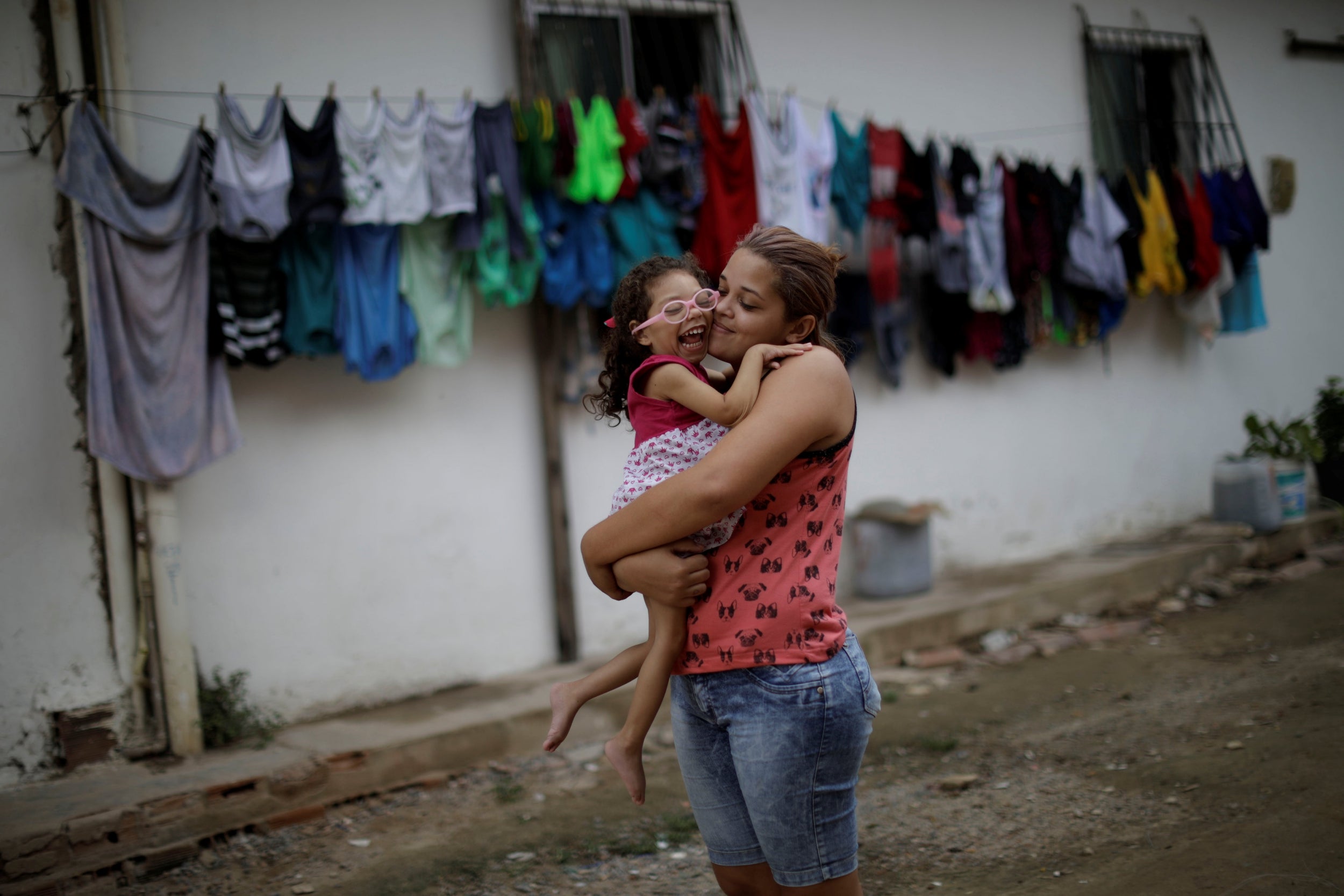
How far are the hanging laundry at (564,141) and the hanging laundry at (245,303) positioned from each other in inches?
54.1

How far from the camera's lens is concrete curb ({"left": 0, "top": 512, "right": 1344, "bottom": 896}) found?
3680mm

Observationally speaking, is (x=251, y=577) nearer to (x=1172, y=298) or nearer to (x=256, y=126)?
(x=256, y=126)

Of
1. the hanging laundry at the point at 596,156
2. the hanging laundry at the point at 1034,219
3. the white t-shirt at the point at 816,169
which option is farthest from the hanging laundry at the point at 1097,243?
the hanging laundry at the point at 596,156

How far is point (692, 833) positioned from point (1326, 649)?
3.67 m

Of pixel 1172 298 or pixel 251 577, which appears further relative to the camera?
pixel 1172 298

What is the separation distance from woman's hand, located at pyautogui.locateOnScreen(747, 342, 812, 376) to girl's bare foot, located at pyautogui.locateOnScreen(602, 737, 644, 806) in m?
0.84

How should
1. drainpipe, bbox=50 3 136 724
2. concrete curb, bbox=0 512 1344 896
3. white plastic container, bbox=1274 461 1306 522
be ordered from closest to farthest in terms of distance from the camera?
concrete curb, bbox=0 512 1344 896
drainpipe, bbox=50 3 136 724
white plastic container, bbox=1274 461 1306 522

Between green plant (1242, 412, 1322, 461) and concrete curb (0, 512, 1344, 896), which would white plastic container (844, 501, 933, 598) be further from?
green plant (1242, 412, 1322, 461)

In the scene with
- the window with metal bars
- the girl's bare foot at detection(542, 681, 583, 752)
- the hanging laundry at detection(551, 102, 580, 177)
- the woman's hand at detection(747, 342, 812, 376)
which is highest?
the window with metal bars

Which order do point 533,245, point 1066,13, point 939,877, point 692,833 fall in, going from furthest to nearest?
point 1066,13
point 533,245
point 692,833
point 939,877

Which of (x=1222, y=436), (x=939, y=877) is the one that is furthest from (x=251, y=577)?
(x=1222, y=436)

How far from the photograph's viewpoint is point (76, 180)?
4.06 m

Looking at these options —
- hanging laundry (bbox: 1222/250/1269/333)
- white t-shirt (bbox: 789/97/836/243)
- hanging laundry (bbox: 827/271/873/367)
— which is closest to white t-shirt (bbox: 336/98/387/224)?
white t-shirt (bbox: 789/97/836/243)

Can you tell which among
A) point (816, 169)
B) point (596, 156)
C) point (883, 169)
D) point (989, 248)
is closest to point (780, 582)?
point (596, 156)
